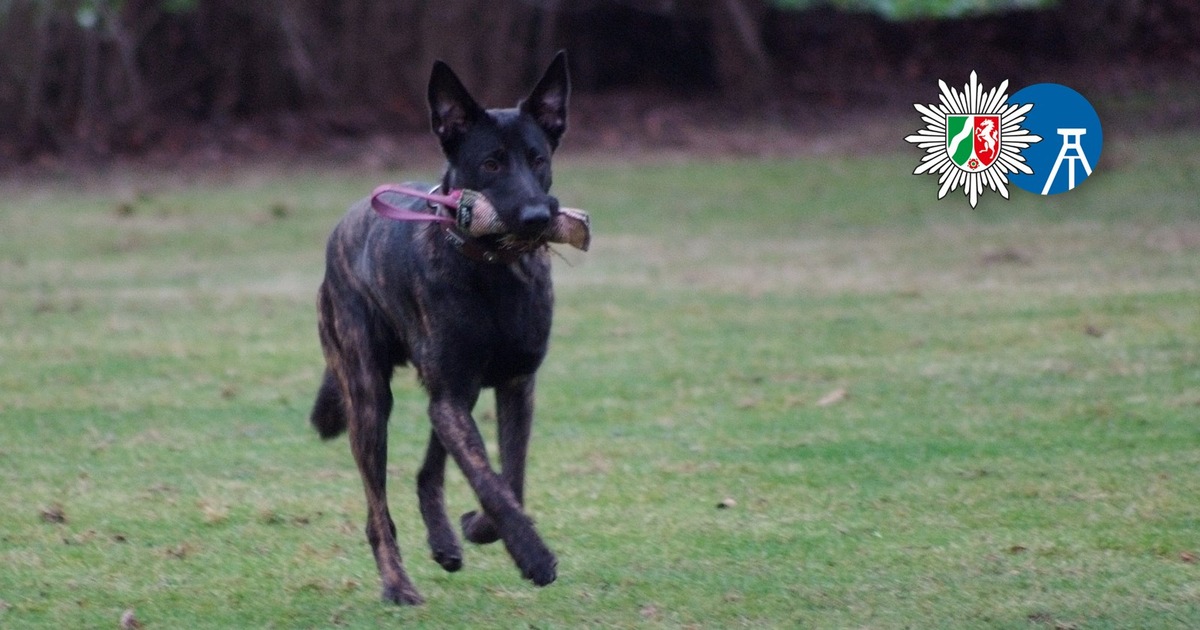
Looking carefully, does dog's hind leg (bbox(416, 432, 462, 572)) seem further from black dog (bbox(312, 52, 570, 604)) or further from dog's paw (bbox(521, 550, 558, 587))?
dog's paw (bbox(521, 550, 558, 587))

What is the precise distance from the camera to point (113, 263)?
17.3 metres

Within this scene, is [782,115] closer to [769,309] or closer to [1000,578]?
[769,309]

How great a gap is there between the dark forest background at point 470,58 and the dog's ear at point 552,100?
16631 mm

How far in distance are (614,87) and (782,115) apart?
137 inches

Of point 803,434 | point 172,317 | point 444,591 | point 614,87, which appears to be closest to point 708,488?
point 803,434

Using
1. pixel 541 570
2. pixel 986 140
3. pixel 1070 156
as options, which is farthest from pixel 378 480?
pixel 1070 156

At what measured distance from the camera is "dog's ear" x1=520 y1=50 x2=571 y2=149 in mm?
6523

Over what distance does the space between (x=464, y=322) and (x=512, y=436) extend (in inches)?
22.3

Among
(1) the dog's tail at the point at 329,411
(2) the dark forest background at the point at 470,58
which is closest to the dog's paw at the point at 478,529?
(1) the dog's tail at the point at 329,411

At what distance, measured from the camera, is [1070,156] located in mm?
9383

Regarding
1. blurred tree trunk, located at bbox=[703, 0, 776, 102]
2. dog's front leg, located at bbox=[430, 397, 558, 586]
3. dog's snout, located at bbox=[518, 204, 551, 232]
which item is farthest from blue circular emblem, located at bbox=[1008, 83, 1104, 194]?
blurred tree trunk, located at bbox=[703, 0, 776, 102]

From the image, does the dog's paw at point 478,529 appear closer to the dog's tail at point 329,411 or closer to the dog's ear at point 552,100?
the dog's tail at point 329,411

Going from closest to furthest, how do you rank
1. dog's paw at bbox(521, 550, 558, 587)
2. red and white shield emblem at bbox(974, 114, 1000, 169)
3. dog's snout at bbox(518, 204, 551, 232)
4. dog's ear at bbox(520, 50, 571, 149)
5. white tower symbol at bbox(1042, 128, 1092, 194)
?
1. dog's paw at bbox(521, 550, 558, 587)
2. dog's snout at bbox(518, 204, 551, 232)
3. dog's ear at bbox(520, 50, 571, 149)
4. red and white shield emblem at bbox(974, 114, 1000, 169)
5. white tower symbol at bbox(1042, 128, 1092, 194)

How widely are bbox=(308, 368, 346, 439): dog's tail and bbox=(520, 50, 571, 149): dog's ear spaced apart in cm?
149
